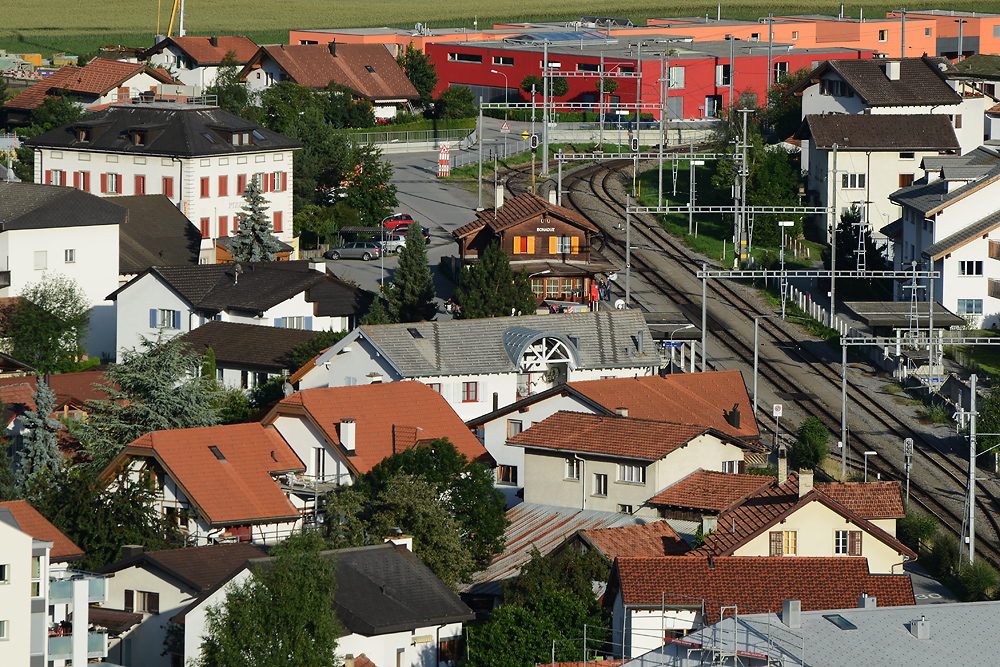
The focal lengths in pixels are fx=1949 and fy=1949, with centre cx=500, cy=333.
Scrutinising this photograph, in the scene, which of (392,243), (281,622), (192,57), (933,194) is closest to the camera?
(281,622)

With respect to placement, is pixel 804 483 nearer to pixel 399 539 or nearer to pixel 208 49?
pixel 399 539

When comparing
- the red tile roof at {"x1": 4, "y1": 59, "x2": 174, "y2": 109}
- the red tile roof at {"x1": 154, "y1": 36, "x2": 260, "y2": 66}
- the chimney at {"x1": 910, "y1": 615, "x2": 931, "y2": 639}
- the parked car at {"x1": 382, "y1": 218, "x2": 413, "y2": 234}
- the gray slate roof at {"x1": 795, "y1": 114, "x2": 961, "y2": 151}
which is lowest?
the chimney at {"x1": 910, "y1": 615, "x2": 931, "y2": 639}

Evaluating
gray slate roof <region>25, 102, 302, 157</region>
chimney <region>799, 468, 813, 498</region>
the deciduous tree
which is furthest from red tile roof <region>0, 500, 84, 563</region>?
gray slate roof <region>25, 102, 302, 157</region>

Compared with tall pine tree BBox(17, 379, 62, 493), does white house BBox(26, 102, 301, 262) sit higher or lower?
higher

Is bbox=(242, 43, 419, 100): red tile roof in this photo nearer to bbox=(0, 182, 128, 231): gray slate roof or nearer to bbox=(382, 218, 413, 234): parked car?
bbox=(382, 218, 413, 234): parked car

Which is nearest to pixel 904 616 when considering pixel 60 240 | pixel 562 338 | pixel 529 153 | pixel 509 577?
pixel 509 577

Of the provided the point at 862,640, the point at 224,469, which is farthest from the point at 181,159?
the point at 862,640
